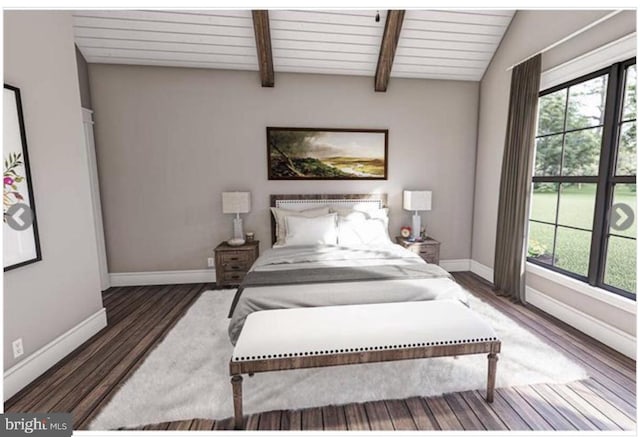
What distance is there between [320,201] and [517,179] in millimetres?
2392

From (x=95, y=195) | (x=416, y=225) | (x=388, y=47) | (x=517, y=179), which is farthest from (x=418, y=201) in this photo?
(x=95, y=195)

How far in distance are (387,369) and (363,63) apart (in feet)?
11.6

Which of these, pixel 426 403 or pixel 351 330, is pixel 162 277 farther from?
pixel 426 403

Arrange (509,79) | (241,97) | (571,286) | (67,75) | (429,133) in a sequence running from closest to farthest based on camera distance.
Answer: (67,75) → (571,286) → (509,79) → (241,97) → (429,133)

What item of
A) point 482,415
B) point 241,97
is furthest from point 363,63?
point 482,415

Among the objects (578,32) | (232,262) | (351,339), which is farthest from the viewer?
(232,262)

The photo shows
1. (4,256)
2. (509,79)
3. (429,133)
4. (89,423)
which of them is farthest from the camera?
(429,133)

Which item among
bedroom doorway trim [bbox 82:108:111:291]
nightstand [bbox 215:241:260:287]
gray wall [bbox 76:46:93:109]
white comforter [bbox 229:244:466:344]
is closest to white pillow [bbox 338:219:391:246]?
white comforter [bbox 229:244:466:344]

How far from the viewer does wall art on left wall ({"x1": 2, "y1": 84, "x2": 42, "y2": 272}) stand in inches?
74.7

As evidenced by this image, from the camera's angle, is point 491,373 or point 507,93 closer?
point 491,373

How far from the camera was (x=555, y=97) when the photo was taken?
3068 mm

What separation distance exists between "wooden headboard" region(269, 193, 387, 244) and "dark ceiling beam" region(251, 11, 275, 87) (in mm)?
1521

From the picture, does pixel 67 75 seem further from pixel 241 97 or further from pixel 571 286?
pixel 571 286

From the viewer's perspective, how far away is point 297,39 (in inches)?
133
